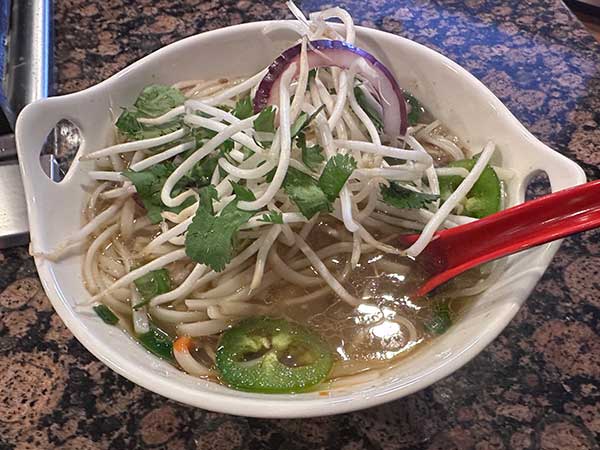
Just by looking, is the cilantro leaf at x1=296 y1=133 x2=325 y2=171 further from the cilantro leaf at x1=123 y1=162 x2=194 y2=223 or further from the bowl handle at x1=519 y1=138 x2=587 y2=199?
the bowl handle at x1=519 y1=138 x2=587 y2=199

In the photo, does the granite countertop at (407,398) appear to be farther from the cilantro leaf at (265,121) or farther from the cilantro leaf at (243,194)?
the cilantro leaf at (265,121)

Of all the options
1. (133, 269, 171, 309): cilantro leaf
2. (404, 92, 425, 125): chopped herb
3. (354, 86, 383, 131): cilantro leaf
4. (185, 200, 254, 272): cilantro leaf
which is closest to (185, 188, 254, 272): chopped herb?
(185, 200, 254, 272): cilantro leaf

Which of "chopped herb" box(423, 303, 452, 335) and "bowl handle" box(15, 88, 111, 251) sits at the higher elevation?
"bowl handle" box(15, 88, 111, 251)

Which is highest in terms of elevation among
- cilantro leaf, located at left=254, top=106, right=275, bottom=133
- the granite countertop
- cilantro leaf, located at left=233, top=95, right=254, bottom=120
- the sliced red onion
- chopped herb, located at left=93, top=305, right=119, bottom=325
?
the sliced red onion

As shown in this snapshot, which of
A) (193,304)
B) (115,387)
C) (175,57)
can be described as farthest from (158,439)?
(175,57)

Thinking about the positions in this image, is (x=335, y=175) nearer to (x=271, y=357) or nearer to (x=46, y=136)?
(x=271, y=357)

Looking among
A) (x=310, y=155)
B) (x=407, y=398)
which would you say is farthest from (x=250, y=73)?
(x=407, y=398)
